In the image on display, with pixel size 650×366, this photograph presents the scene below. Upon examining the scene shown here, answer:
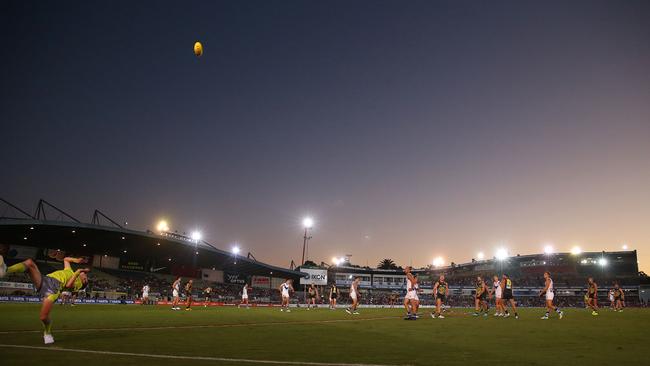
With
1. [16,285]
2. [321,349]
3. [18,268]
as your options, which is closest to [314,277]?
[16,285]

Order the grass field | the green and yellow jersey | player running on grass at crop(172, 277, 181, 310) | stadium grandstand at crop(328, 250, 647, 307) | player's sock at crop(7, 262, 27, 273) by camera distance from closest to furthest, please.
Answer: the grass field
player's sock at crop(7, 262, 27, 273)
the green and yellow jersey
player running on grass at crop(172, 277, 181, 310)
stadium grandstand at crop(328, 250, 647, 307)

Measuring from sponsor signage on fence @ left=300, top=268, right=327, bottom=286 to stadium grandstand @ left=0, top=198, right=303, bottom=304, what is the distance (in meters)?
3.12

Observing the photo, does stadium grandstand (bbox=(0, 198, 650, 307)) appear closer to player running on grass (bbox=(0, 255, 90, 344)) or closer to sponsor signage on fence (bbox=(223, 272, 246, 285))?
sponsor signage on fence (bbox=(223, 272, 246, 285))

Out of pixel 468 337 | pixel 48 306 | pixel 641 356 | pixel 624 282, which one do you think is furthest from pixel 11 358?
pixel 624 282

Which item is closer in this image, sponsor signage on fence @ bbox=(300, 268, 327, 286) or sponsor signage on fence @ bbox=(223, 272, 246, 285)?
sponsor signage on fence @ bbox=(223, 272, 246, 285)

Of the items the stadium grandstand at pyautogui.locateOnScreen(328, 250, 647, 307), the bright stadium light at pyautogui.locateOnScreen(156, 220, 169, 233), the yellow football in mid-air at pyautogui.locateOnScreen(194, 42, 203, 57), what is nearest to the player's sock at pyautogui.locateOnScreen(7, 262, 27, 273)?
the yellow football in mid-air at pyautogui.locateOnScreen(194, 42, 203, 57)

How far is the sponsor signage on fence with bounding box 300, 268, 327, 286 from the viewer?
96.8 meters

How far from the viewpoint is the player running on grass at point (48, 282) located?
9438 mm

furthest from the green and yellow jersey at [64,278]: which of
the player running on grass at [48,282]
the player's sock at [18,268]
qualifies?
the player's sock at [18,268]

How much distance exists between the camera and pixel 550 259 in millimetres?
107188

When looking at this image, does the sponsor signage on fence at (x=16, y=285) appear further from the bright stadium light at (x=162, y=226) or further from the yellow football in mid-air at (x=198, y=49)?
the yellow football in mid-air at (x=198, y=49)

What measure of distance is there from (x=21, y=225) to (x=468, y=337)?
54609 mm

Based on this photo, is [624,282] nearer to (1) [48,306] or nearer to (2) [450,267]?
(2) [450,267]

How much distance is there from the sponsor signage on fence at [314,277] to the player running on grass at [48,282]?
3416 inches
